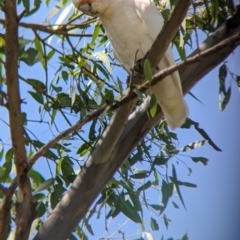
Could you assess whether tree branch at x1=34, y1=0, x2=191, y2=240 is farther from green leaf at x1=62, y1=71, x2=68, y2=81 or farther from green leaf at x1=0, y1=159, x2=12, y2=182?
green leaf at x1=62, y1=71, x2=68, y2=81

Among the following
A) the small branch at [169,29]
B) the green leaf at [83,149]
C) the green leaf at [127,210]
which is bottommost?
the green leaf at [127,210]

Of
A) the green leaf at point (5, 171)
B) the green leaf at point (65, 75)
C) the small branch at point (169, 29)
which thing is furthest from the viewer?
the green leaf at point (65, 75)

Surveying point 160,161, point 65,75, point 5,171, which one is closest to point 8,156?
point 5,171

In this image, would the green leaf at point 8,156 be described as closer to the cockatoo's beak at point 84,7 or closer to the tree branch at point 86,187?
the tree branch at point 86,187

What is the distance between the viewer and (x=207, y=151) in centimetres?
151

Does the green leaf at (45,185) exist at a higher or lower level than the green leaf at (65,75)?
lower

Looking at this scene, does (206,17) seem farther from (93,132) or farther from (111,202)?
(111,202)

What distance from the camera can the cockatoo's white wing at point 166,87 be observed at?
1.18 metres

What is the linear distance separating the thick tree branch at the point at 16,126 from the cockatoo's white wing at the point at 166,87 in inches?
17.3

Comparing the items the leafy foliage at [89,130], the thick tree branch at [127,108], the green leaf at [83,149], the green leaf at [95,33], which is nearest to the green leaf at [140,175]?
the leafy foliage at [89,130]

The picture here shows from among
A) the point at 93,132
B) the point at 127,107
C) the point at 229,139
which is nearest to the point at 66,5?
the point at 93,132

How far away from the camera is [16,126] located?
2.73 feet

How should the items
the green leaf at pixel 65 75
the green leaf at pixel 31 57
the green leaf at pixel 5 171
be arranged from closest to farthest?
the green leaf at pixel 31 57, the green leaf at pixel 5 171, the green leaf at pixel 65 75

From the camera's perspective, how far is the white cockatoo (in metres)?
1.20
